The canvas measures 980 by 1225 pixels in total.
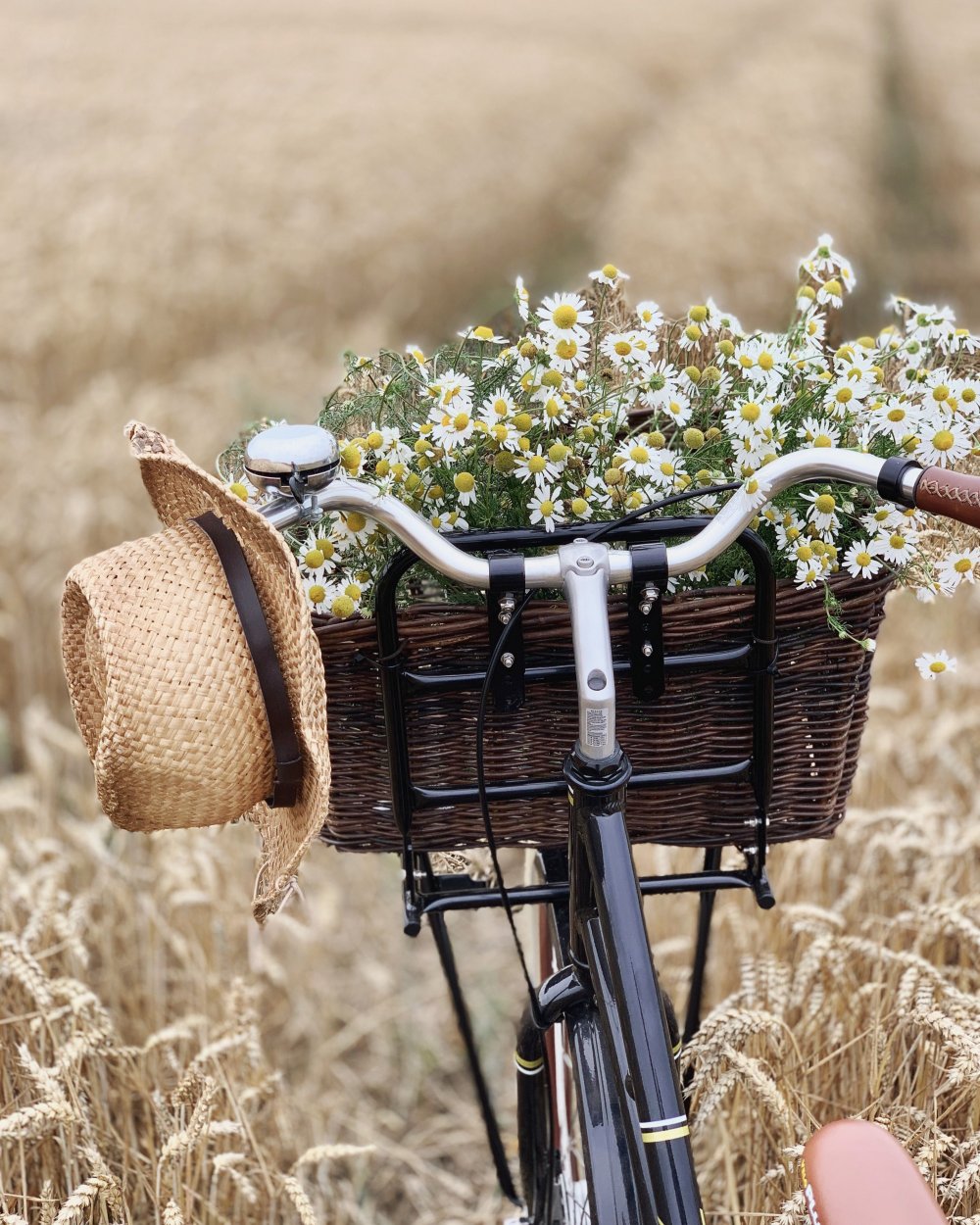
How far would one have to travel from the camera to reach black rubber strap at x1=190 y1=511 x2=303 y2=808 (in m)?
1.08

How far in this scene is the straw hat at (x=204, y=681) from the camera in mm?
1049

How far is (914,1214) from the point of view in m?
0.91

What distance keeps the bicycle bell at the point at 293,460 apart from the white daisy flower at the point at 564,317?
12.1 inches

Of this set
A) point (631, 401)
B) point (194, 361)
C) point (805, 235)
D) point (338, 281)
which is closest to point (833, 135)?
point (805, 235)

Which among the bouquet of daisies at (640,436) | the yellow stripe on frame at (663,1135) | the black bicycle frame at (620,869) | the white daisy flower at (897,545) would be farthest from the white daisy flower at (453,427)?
the yellow stripe on frame at (663,1135)

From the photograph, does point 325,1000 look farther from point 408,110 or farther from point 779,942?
point 408,110

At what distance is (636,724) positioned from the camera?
1295mm

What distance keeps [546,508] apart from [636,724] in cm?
27

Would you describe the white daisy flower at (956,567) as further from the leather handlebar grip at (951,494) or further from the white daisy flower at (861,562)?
the leather handlebar grip at (951,494)

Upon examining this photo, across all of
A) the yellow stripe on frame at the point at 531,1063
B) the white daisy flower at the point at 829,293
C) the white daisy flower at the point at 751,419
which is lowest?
the yellow stripe on frame at the point at 531,1063

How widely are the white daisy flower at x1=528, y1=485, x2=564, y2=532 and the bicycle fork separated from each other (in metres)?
0.12

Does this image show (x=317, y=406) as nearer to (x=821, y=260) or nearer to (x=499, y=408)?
(x=821, y=260)

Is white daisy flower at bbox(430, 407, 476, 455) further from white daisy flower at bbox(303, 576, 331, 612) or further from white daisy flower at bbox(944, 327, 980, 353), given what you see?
white daisy flower at bbox(944, 327, 980, 353)

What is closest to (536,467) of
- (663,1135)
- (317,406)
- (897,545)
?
(897,545)
